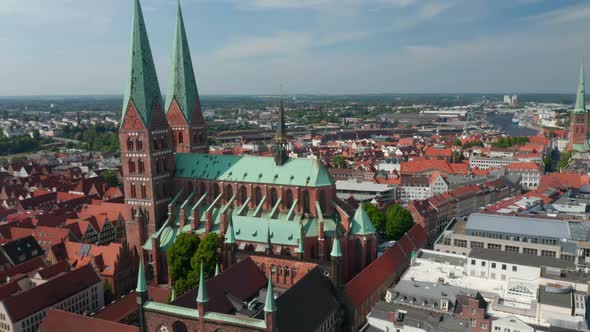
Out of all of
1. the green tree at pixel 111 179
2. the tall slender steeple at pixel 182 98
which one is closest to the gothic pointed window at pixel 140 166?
the tall slender steeple at pixel 182 98

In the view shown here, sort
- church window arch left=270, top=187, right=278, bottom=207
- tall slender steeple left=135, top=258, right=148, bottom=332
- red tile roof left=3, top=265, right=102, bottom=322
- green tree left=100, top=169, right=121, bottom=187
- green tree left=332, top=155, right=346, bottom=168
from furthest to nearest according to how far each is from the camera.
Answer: green tree left=332, top=155, right=346, bottom=168 < green tree left=100, top=169, right=121, bottom=187 < church window arch left=270, top=187, right=278, bottom=207 < red tile roof left=3, top=265, right=102, bottom=322 < tall slender steeple left=135, top=258, right=148, bottom=332

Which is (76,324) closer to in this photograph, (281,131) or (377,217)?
(281,131)

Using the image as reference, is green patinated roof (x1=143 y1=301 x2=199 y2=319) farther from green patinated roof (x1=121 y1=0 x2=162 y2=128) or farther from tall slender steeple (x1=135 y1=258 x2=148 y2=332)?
green patinated roof (x1=121 y1=0 x2=162 y2=128)

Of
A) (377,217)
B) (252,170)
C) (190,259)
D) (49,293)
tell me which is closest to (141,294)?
(190,259)

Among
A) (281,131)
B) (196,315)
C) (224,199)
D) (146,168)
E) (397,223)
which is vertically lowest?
(397,223)

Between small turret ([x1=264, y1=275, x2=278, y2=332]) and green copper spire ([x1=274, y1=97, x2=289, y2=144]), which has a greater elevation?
green copper spire ([x1=274, y1=97, x2=289, y2=144])

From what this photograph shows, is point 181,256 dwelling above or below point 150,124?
below

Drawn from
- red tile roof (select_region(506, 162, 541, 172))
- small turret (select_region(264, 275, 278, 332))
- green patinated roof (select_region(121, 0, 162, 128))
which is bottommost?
red tile roof (select_region(506, 162, 541, 172))

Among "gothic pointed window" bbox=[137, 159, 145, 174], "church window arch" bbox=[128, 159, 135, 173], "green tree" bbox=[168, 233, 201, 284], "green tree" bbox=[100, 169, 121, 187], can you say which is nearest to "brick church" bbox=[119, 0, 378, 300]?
"gothic pointed window" bbox=[137, 159, 145, 174]
